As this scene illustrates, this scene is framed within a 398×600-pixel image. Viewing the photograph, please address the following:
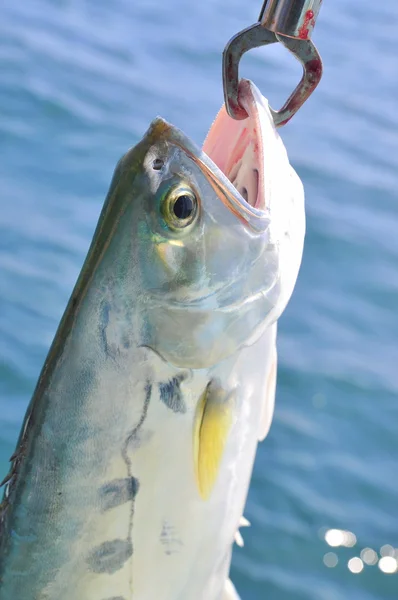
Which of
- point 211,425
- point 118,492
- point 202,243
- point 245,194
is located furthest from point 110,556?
point 245,194

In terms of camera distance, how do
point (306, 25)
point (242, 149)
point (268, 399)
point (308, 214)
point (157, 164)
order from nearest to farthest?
point (306, 25) → point (157, 164) → point (242, 149) → point (268, 399) → point (308, 214)

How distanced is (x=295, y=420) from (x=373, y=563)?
2.60 ft

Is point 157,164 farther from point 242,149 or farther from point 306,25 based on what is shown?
point 306,25

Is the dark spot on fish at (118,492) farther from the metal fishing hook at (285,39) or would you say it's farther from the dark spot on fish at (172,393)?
the metal fishing hook at (285,39)

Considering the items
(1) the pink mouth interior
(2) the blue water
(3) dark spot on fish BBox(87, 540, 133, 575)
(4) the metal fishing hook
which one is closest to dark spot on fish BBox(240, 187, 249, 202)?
(1) the pink mouth interior

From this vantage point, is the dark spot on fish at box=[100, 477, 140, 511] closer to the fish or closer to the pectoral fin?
the fish

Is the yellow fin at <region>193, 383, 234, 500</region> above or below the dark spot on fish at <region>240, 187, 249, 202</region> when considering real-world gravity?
below

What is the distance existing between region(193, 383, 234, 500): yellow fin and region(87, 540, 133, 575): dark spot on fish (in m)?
0.20

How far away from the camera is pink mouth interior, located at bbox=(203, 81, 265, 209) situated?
5.11 feet

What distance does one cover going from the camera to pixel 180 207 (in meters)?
1.50

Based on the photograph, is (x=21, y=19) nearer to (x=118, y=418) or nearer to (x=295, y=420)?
(x=295, y=420)

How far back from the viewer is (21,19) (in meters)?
7.26

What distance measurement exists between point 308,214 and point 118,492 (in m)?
3.94

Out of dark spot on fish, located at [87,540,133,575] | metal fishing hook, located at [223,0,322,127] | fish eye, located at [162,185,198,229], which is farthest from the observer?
dark spot on fish, located at [87,540,133,575]
